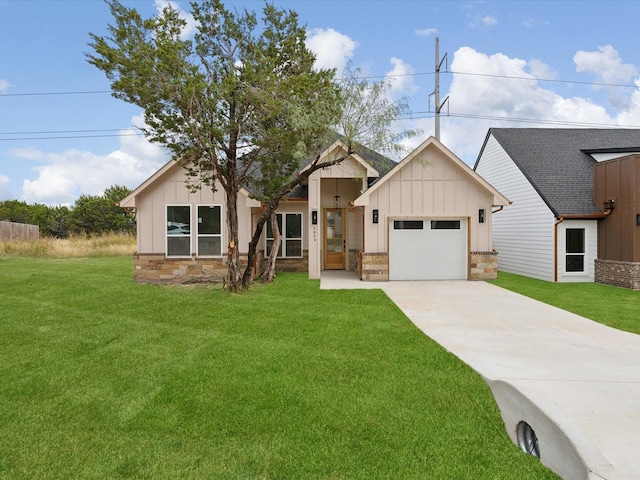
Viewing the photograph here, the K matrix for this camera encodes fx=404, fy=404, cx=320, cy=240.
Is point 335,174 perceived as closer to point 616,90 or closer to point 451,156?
point 451,156

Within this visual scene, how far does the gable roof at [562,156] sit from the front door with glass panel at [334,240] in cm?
704

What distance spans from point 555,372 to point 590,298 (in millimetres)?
6848

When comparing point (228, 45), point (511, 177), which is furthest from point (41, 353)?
point (511, 177)

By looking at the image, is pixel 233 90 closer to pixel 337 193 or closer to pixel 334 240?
pixel 337 193

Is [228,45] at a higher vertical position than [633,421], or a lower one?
higher

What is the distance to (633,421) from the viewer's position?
349 centimetres

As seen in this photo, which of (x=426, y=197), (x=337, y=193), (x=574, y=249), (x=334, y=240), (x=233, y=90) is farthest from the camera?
(x=334, y=240)

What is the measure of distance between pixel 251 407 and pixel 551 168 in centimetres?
1515

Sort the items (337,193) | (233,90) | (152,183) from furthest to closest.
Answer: (337,193)
(152,183)
(233,90)

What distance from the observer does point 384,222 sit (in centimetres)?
1321

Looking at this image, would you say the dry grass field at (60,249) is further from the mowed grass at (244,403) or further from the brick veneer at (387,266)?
the brick veneer at (387,266)

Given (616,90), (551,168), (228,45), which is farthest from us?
(616,90)

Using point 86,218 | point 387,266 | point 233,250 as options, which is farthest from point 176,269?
point 86,218

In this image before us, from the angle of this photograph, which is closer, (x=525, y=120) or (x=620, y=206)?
(x=620, y=206)
